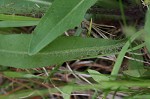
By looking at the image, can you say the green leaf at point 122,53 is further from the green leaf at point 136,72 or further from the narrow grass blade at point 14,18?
the narrow grass blade at point 14,18

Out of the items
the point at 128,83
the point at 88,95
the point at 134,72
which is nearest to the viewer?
the point at 128,83

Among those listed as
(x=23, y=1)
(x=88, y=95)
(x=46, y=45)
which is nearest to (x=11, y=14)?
(x=23, y=1)

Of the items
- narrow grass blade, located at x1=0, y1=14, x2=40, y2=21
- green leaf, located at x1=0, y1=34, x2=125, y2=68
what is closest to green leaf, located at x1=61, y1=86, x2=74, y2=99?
green leaf, located at x1=0, y1=34, x2=125, y2=68

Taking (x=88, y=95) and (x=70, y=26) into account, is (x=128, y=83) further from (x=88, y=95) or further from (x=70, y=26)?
(x=88, y=95)

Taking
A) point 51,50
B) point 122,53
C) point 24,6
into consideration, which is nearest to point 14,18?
point 24,6

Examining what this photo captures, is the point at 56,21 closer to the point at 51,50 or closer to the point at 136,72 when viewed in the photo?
the point at 51,50

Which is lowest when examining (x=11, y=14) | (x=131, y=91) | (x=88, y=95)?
(x=88, y=95)

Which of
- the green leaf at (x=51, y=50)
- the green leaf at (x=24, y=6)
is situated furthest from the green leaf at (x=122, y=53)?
the green leaf at (x=24, y=6)
